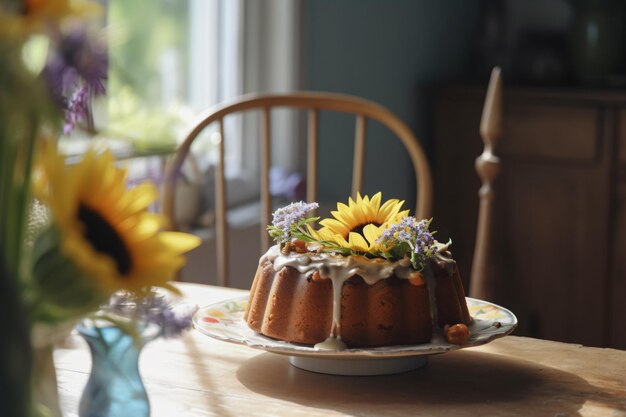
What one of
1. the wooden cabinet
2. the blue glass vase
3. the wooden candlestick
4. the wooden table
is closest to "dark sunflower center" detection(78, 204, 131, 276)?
the blue glass vase

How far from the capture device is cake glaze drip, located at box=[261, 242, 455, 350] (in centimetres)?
104

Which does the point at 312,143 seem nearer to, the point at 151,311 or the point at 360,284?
the point at 360,284

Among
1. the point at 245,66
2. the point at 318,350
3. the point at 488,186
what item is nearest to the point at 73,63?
the point at 318,350

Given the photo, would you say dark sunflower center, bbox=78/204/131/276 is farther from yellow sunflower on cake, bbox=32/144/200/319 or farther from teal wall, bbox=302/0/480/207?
teal wall, bbox=302/0/480/207

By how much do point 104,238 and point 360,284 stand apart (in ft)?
1.80

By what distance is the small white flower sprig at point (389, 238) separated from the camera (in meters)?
1.04

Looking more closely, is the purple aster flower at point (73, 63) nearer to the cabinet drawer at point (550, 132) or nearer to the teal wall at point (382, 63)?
the teal wall at point (382, 63)

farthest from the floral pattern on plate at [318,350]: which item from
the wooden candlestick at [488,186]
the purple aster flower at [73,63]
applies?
the purple aster flower at [73,63]

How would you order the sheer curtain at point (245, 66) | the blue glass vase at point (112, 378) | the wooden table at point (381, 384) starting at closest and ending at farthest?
1. the blue glass vase at point (112, 378)
2. the wooden table at point (381, 384)
3. the sheer curtain at point (245, 66)

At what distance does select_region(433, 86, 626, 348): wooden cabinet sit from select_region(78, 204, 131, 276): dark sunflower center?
2.51m

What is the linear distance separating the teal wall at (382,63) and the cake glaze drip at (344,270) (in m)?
1.62

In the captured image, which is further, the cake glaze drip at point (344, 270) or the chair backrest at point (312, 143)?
the chair backrest at point (312, 143)

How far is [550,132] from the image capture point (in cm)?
307

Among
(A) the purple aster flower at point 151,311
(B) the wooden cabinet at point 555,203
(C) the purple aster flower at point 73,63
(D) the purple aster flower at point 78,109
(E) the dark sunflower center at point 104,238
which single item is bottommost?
(B) the wooden cabinet at point 555,203
